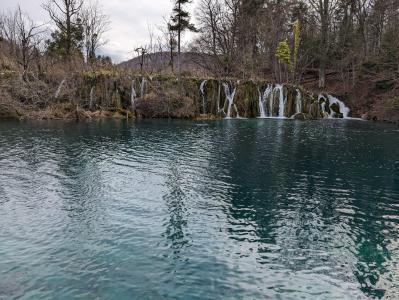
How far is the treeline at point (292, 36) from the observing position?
2276 inches

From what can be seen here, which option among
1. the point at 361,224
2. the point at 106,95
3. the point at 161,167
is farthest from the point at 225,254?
the point at 106,95

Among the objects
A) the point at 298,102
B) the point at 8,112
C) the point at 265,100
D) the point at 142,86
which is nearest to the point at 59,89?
the point at 8,112

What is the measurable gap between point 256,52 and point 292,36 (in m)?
7.04

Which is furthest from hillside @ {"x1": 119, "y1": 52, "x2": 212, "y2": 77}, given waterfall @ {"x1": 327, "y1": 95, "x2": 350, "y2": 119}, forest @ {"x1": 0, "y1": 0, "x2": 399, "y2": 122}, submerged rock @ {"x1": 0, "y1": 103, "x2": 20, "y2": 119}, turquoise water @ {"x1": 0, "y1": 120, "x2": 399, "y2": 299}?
turquoise water @ {"x1": 0, "y1": 120, "x2": 399, "y2": 299}

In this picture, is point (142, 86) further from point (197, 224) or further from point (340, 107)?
point (197, 224)

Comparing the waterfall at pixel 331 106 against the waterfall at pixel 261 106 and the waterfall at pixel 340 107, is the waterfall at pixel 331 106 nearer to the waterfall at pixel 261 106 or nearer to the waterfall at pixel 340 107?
the waterfall at pixel 340 107

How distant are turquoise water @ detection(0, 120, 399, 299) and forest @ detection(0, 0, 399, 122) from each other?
2533 cm

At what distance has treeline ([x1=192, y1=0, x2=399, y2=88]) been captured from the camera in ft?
190

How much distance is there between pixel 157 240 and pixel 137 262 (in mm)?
1350

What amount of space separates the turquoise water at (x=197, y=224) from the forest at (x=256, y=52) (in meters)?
25.3

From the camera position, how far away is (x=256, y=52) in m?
67.4

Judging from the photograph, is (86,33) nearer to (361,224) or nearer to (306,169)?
(306,169)

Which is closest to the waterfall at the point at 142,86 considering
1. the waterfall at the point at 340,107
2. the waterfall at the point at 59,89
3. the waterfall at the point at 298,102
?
the waterfall at the point at 59,89

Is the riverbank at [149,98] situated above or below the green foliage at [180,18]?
below
